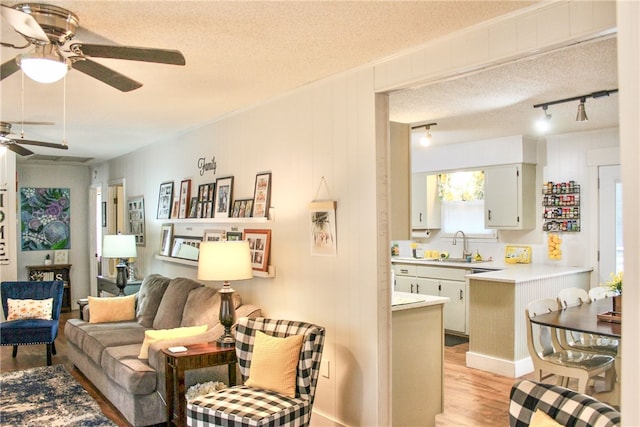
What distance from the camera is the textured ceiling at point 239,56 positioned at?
2.38 meters

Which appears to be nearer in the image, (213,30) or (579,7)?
(579,7)

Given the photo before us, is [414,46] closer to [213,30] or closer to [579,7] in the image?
[579,7]

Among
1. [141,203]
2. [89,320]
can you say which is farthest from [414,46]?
[141,203]

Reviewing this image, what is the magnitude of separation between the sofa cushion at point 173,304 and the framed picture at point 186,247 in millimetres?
483

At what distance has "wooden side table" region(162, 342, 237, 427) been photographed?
10.9ft

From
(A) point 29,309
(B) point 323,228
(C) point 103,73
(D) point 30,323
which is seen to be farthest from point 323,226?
(A) point 29,309

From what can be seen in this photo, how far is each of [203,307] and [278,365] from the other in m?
1.47

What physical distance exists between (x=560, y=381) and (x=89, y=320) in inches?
171

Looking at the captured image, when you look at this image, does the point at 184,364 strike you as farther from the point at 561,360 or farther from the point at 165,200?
the point at 165,200

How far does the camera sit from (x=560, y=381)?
4062 mm

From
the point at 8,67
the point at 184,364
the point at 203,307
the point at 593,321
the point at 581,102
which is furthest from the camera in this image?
the point at 203,307

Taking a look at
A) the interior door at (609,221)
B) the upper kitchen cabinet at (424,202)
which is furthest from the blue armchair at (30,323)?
the interior door at (609,221)

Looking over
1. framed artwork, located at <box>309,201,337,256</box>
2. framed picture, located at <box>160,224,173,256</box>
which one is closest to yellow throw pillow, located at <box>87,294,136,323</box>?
framed picture, located at <box>160,224,173,256</box>

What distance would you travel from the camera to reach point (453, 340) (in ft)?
20.1
